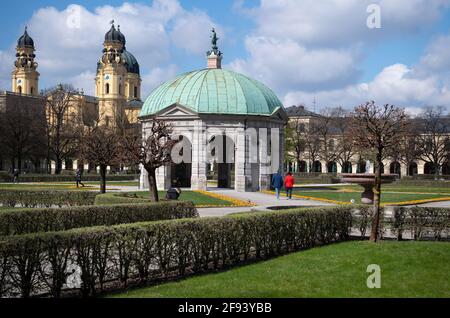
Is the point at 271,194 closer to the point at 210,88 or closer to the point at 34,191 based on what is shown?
the point at 210,88

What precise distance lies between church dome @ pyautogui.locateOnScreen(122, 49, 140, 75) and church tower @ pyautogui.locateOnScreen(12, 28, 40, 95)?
2028cm

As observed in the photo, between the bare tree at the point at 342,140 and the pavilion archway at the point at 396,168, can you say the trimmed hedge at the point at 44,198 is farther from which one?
the pavilion archway at the point at 396,168

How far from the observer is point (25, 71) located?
424 feet

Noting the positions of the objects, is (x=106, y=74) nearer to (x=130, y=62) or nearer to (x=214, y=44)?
(x=130, y=62)

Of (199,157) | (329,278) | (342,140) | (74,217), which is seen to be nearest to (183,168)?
(199,157)

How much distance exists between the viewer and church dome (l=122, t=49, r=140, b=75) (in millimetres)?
132750

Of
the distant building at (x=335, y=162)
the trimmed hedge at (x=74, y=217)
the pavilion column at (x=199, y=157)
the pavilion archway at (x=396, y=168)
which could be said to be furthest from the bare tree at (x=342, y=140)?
the trimmed hedge at (x=74, y=217)

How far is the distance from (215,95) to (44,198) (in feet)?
55.0

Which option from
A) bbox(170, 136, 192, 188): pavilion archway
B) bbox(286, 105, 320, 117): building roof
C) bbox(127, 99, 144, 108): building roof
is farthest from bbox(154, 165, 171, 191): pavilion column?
bbox(127, 99, 144, 108): building roof

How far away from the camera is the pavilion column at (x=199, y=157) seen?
4109cm

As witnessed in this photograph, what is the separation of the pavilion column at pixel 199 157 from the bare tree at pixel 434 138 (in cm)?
4761

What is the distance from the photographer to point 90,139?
37.0 m

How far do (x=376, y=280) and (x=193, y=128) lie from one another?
31478mm

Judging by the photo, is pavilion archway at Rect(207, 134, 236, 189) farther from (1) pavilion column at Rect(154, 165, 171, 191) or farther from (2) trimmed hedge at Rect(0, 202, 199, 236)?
(2) trimmed hedge at Rect(0, 202, 199, 236)
